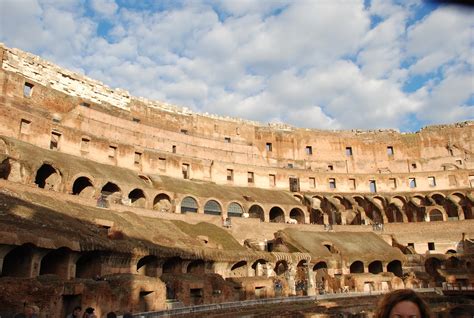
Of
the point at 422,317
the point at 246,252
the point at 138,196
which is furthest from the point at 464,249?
the point at 422,317

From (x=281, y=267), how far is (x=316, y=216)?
18678 mm

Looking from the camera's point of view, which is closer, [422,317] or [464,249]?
[422,317]

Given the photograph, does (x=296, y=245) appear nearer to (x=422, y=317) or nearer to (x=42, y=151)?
(x=42, y=151)

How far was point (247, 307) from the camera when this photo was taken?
2145 centimetres

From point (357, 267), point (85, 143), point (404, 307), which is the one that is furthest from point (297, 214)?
point (404, 307)

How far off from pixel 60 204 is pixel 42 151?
1093 centimetres

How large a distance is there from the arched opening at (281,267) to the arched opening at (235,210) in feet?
35.9

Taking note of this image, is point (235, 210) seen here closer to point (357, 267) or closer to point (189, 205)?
point (189, 205)

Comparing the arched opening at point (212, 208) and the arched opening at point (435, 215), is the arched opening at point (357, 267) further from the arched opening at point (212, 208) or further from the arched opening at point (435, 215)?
the arched opening at point (435, 215)

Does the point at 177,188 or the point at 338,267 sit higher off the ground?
the point at 177,188

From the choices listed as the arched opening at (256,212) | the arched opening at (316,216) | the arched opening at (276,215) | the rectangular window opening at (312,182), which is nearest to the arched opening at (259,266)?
the arched opening at (256,212)

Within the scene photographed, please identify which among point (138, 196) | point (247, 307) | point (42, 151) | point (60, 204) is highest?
point (42, 151)

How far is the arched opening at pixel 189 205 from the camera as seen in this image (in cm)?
4003

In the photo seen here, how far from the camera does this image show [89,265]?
70.7ft
